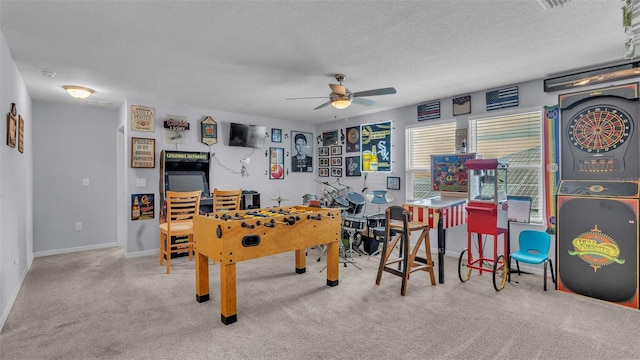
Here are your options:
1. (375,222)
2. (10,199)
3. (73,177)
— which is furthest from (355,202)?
(73,177)

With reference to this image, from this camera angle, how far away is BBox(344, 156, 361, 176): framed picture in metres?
6.38

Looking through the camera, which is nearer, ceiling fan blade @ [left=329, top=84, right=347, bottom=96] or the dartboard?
the dartboard

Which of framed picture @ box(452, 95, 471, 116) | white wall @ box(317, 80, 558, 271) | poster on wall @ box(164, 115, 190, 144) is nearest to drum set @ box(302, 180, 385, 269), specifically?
white wall @ box(317, 80, 558, 271)

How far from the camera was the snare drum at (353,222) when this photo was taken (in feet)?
14.9

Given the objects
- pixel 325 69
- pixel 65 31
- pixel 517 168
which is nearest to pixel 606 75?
pixel 517 168

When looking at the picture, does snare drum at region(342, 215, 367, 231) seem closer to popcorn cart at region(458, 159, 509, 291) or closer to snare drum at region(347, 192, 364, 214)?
snare drum at region(347, 192, 364, 214)

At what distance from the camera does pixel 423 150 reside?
5.32 m

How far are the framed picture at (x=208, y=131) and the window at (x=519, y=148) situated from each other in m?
4.23

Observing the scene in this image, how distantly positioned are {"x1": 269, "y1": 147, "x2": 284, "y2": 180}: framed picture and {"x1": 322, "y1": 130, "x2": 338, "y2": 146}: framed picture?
97cm

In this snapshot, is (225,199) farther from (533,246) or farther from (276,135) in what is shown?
(533,246)

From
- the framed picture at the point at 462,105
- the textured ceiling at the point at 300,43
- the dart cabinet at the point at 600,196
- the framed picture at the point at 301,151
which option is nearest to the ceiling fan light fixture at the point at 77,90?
the textured ceiling at the point at 300,43

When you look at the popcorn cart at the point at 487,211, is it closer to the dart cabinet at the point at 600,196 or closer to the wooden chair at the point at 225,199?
the dart cabinet at the point at 600,196

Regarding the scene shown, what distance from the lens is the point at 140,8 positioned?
7.41 feet

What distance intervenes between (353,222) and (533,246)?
2187 mm
